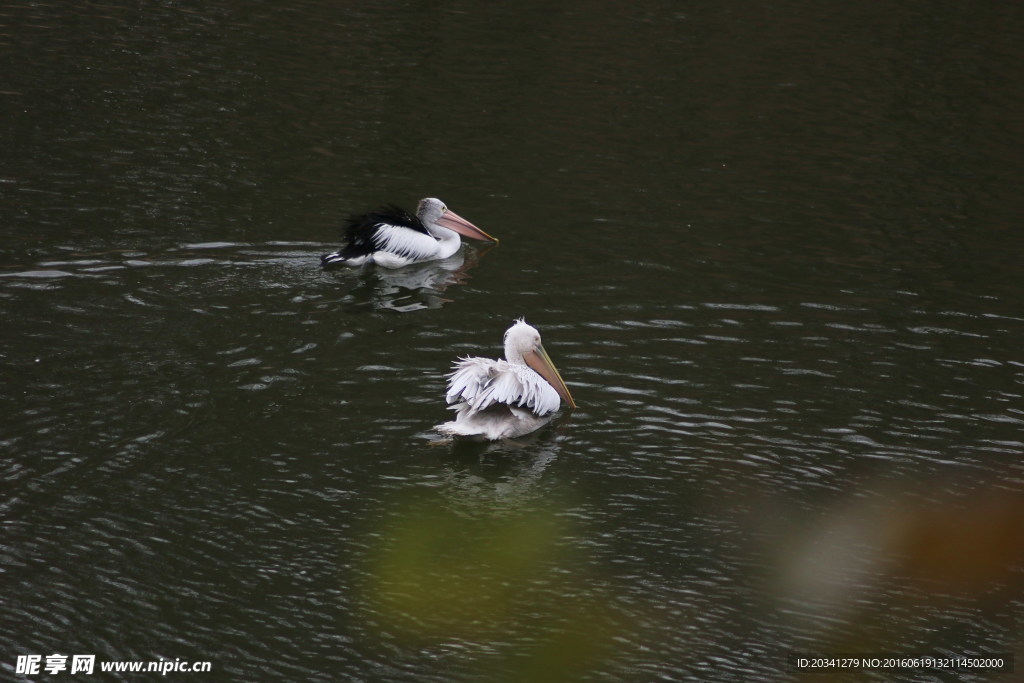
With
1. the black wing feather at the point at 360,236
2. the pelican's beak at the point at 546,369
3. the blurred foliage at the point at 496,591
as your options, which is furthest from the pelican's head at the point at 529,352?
the black wing feather at the point at 360,236

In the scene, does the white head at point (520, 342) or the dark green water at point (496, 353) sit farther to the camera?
the white head at point (520, 342)

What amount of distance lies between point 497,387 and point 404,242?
353 centimetres

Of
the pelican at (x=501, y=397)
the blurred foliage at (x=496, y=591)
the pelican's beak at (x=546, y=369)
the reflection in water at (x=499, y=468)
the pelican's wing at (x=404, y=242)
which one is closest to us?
the blurred foliage at (x=496, y=591)

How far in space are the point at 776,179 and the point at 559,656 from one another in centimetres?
864

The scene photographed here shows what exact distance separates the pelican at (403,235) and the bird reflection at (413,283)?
10 centimetres

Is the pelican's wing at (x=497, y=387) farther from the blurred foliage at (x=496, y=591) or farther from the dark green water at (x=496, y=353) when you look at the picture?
the blurred foliage at (x=496, y=591)

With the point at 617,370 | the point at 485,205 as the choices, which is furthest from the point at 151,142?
the point at 617,370

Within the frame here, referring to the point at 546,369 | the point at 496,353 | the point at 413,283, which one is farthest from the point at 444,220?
the point at 546,369

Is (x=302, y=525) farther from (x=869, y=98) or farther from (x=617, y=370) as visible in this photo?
(x=869, y=98)

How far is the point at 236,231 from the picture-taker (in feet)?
35.4

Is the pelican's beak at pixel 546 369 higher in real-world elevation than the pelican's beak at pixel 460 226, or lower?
lower

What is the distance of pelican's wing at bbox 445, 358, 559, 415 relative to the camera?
24.6 ft

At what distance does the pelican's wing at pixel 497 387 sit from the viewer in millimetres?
7498

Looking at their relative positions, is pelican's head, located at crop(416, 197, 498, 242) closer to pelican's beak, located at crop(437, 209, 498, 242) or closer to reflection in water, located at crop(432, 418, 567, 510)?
pelican's beak, located at crop(437, 209, 498, 242)
